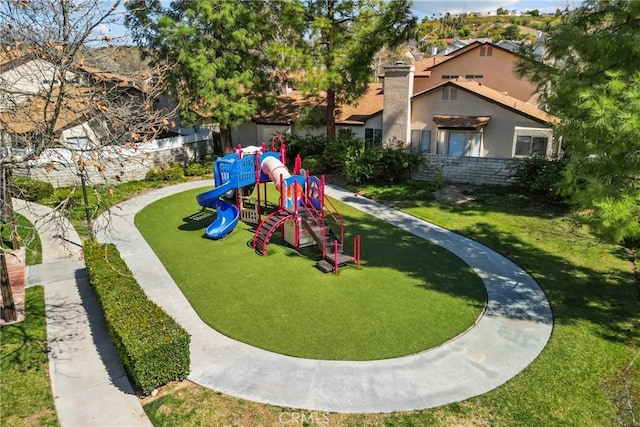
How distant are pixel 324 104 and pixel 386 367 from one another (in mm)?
22797

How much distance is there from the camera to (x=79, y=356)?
971 centimetres

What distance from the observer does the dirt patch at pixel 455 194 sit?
21.3 meters

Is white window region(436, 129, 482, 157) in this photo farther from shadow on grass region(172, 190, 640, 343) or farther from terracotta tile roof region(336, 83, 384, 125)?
shadow on grass region(172, 190, 640, 343)

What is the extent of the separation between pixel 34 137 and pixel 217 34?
18894mm

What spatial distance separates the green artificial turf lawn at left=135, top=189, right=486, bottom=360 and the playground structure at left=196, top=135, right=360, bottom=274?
14.9 inches

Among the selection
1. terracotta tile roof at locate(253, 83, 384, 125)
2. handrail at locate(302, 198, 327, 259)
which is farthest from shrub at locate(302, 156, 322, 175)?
handrail at locate(302, 198, 327, 259)

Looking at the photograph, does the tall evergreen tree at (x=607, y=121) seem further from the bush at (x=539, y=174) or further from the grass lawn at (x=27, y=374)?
the grass lawn at (x=27, y=374)

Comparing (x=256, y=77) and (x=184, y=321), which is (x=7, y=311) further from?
(x=256, y=77)

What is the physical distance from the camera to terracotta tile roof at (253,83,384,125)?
28672 mm

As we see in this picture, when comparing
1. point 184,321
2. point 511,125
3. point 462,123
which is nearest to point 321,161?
point 462,123

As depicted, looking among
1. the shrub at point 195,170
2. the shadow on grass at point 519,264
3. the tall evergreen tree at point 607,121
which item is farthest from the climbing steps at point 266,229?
the shrub at point 195,170

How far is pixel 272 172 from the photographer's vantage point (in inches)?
643

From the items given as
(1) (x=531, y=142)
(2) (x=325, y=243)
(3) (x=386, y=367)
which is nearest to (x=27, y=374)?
(3) (x=386, y=367)

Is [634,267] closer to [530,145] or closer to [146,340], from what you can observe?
[530,145]
